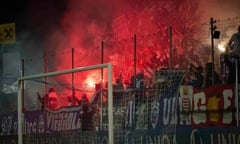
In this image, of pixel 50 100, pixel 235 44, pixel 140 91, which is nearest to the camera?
pixel 140 91

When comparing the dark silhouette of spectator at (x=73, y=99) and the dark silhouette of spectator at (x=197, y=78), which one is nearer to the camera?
the dark silhouette of spectator at (x=197, y=78)

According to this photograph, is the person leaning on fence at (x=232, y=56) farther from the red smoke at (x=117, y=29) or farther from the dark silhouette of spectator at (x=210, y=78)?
the red smoke at (x=117, y=29)

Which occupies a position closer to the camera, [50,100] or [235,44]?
[235,44]

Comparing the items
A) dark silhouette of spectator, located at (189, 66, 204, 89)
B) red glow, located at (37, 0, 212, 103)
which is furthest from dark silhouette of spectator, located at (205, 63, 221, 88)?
red glow, located at (37, 0, 212, 103)

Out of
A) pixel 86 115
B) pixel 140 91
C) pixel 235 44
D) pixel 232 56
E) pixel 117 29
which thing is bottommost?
pixel 86 115

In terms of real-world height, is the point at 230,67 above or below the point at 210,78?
above

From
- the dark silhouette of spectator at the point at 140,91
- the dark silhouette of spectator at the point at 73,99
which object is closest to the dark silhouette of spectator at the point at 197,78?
the dark silhouette of spectator at the point at 140,91

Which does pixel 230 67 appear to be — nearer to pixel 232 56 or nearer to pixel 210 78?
pixel 232 56

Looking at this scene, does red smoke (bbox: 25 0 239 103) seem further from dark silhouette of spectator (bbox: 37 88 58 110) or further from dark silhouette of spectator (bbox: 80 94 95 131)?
dark silhouette of spectator (bbox: 80 94 95 131)

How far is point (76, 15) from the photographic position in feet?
67.2

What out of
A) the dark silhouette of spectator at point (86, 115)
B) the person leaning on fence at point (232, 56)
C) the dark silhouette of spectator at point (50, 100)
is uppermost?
the person leaning on fence at point (232, 56)

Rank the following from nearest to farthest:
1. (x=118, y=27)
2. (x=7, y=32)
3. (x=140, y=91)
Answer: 1. (x=140, y=91)
2. (x=7, y=32)
3. (x=118, y=27)

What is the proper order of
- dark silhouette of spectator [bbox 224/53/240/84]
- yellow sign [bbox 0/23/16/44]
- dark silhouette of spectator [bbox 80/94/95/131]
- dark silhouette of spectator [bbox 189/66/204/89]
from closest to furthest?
dark silhouette of spectator [bbox 224/53/240/84]
dark silhouette of spectator [bbox 189/66/204/89]
dark silhouette of spectator [bbox 80/94/95/131]
yellow sign [bbox 0/23/16/44]

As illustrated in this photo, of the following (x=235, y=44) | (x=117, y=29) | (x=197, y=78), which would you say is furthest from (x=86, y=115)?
(x=117, y=29)
